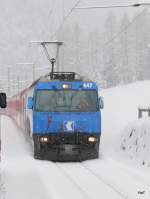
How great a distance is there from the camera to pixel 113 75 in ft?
328

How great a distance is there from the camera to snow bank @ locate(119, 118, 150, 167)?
16.3m

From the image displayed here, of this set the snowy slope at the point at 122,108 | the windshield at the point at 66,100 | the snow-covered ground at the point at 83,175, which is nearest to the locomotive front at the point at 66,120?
the windshield at the point at 66,100

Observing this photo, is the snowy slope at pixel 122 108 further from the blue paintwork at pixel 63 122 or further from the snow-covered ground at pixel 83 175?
the snow-covered ground at pixel 83 175

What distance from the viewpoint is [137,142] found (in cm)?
1741

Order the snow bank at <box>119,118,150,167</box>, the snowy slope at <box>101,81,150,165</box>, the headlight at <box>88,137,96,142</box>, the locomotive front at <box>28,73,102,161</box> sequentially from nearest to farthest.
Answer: the snow bank at <box>119,118,150,167</box> < the snowy slope at <box>101,81,150,165</box> < the locomotive front at <box>28,73,102,161</box> < the headlight at <box>88,137,96,142</box>


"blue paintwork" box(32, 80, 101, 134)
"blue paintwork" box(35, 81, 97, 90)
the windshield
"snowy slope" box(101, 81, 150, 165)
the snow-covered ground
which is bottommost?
the snow-covered ground

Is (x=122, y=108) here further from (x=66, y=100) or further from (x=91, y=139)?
(x=91, y=139)

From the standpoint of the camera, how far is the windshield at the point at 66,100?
63.8ft

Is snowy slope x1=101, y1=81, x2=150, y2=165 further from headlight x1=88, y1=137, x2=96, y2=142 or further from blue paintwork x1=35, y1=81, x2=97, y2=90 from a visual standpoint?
blue paintwork x1=35, y1=81, x2=97, y2=90

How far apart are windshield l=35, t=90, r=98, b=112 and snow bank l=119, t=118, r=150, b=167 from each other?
1538 millimetres

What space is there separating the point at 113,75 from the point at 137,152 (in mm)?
83131

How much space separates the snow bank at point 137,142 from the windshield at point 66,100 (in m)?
1.54

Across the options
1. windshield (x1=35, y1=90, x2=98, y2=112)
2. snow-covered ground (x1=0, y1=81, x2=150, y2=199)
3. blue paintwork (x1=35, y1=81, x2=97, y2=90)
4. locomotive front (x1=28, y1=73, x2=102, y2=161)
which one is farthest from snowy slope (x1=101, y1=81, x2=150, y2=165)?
blue paintwork (x1=35, y1=81, x2=97, y2=90)

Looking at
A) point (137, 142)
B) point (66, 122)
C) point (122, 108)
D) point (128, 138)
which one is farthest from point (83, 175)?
point (122, 108)
